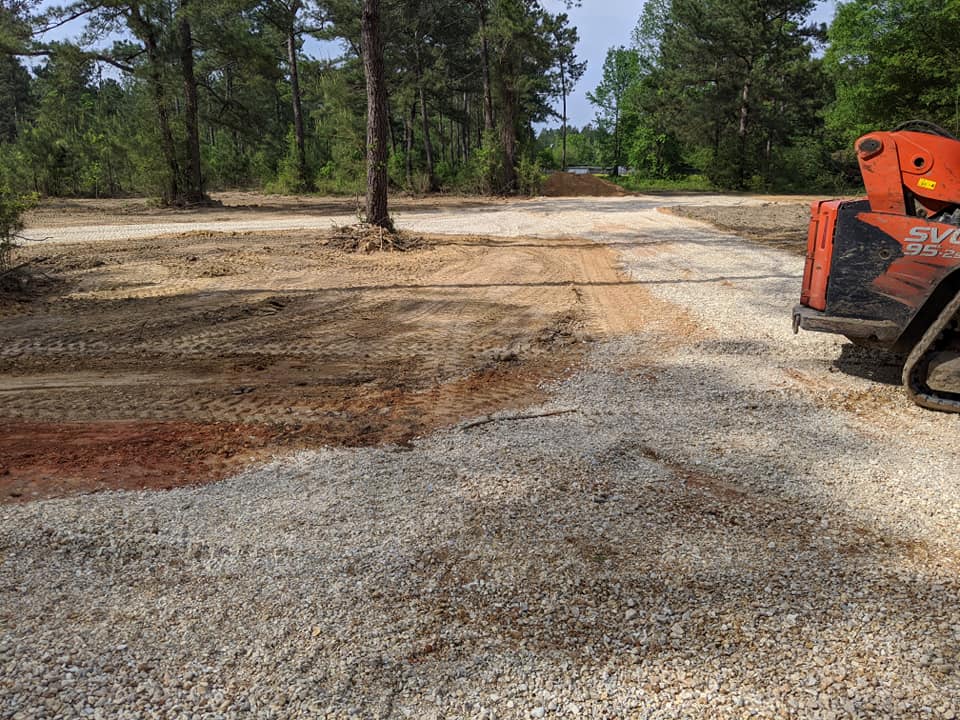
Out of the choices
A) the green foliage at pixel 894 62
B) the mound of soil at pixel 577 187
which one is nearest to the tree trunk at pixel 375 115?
the mound of soil at pixel 577 187

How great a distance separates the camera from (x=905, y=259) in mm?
5129

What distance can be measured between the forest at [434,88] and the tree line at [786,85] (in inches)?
3.8

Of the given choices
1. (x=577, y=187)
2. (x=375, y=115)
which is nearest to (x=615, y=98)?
(x=577, y=187)

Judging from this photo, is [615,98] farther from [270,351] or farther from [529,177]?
[270,351]

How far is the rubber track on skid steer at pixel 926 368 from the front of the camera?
4934mm

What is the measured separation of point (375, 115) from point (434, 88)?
79.5 feet

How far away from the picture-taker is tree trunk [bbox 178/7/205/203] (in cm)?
2456

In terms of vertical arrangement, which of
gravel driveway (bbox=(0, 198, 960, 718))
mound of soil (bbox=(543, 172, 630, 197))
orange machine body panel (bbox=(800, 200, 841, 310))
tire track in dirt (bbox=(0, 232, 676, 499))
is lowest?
gravel driveway (bbox=(0, 198, 960, 718))

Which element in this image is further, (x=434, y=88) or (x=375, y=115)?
(x=434, y=88)

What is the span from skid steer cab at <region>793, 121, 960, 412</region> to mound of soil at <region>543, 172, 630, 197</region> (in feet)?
101

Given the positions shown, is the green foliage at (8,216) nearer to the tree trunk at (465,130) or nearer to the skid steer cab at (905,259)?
the skid steer cab at (905,259)

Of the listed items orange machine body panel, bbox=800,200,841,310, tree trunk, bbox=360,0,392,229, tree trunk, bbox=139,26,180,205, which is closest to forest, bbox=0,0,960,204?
tree trunk, bbox=139,26,180,205

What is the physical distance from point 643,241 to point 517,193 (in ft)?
64.2

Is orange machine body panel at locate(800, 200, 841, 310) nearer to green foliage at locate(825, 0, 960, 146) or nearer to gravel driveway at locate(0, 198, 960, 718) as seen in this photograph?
gravel driveway at locate(0, 198, 960, 718)
